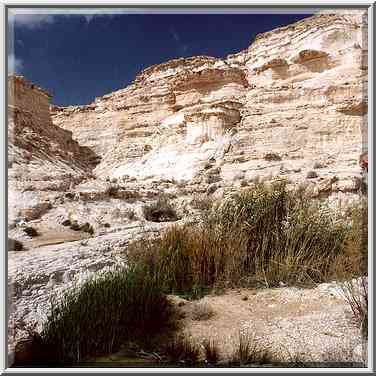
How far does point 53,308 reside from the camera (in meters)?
2.92

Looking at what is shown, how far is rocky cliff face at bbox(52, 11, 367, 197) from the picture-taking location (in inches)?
723

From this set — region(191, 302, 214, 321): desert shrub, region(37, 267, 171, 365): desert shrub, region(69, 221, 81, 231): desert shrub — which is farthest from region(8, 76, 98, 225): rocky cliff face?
region(191, 302, 214, 321): desert shrub

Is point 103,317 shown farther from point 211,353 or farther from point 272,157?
point 272,157

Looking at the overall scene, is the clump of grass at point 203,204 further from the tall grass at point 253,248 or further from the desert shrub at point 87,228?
the desert shrub at point 87,228

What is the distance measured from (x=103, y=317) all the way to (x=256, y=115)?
1956 centimetres

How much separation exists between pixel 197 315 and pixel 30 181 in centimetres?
1004

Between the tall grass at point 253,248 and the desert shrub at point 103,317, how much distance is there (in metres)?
0.44

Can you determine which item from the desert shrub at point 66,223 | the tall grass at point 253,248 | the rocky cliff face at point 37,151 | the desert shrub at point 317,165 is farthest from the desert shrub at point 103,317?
the desert shrub at point 317,165

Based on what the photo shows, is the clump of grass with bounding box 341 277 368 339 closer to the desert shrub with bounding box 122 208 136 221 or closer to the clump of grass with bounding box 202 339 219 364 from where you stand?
the clump of grass with bounding box 202 339 219 364

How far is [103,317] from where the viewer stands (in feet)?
9.45

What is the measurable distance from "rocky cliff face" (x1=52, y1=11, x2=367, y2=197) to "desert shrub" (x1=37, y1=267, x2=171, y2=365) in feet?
29.3

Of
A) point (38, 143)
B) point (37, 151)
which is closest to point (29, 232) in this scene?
point (37, 151)

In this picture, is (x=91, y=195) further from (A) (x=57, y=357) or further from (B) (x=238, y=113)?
(B) (x=238, y=113)

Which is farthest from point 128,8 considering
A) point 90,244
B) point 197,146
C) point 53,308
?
point 197,146
